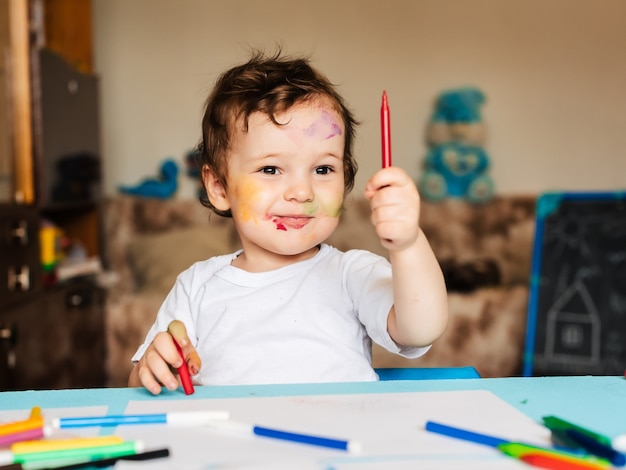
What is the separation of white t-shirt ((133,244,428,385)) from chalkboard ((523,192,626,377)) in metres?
1.99

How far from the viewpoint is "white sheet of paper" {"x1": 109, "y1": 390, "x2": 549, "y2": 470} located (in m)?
0.53

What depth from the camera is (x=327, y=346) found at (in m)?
0.99

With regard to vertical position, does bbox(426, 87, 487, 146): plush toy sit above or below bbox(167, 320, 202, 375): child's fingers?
above

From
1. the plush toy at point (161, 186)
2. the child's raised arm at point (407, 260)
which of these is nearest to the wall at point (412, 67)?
the plush toy at point (161, 186)

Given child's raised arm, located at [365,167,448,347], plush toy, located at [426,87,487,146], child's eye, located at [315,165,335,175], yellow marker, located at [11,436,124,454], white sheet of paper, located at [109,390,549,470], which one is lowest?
white sheet of paper, located at [109,390,549,470]

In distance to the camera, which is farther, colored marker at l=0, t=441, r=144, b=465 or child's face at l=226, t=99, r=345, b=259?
child's face at l=226, t=99, r=345, b=259

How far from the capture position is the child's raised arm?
0.73 meters

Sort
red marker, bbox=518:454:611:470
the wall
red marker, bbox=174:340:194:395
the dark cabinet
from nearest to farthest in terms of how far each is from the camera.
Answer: red marker, bbox=518:454:611:470 → red marker, bbox=174:340:194:395 → the dark cabinet → the wall

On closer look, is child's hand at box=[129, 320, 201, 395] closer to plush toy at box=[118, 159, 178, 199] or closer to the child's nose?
the child's nose

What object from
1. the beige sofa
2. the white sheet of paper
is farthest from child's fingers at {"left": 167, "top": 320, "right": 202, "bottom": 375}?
the beige sofa

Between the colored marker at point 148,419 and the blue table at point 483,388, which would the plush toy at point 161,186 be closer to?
the blue table at point 483,388

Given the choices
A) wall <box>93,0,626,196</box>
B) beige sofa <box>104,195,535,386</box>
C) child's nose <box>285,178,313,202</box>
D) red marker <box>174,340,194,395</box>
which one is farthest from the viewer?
wall <box>93,0,626,196</box>

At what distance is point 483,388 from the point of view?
0.73 meters

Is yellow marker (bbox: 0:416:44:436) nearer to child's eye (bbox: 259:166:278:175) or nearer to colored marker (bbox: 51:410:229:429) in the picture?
colored marker (bbox: 51:410:229:429)
